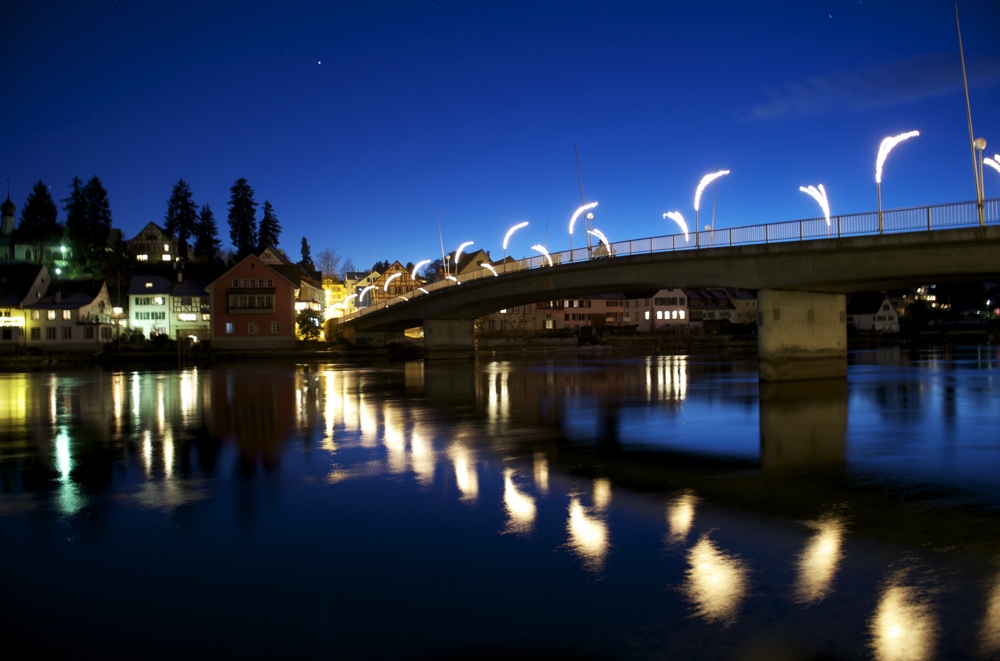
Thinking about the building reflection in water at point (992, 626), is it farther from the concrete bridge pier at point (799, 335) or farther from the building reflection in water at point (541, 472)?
the concrete bridge pier at point (799, 335)

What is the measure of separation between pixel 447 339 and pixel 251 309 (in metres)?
25.5

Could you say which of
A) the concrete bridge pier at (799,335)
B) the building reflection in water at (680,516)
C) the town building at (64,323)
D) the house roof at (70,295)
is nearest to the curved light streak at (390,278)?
the town building at (64,323)

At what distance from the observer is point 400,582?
26.7 ft

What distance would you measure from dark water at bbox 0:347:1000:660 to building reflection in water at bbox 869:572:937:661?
0.03 m

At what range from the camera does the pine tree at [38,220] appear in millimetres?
122812

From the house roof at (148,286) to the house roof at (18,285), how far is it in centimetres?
1137

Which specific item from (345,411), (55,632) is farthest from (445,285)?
(55,632)

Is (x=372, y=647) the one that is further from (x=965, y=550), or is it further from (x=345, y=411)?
(x=345, y=411)

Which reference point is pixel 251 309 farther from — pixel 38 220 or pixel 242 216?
pixel 38 220

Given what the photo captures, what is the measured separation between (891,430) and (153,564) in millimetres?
19978

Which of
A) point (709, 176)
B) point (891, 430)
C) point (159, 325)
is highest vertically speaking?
point (709, 176)

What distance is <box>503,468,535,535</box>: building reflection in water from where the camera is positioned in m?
10.3

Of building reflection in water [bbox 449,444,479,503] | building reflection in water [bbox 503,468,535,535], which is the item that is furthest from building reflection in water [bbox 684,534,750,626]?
building reflection in water [bbox 449,444,479,503]

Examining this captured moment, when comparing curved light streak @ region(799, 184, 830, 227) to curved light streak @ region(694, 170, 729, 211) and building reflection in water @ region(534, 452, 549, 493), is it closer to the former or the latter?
curved light streak @ region(694, 170, 729, 211)
